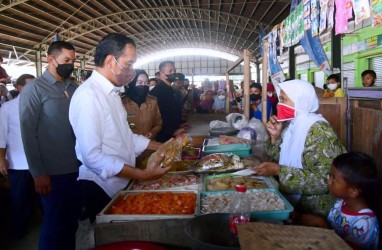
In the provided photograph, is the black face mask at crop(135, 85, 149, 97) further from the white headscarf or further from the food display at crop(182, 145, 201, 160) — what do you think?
the white headscarf

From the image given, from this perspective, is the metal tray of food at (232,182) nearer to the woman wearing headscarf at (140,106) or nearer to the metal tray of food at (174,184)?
the metal tray of food at (174,184)

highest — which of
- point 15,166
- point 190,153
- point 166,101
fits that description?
point 166,101

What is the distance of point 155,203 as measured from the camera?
2115mm

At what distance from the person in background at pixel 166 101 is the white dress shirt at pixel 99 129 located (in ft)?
7.42

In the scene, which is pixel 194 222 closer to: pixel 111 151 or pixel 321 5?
pixel 111 151

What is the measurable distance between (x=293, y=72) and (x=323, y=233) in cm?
1702

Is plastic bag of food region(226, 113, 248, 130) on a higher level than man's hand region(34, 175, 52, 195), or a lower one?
higher

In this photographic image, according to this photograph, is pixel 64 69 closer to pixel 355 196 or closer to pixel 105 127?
pixel 105 127

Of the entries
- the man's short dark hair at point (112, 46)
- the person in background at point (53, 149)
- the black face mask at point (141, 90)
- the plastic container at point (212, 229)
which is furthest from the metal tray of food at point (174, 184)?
the black face mask at point (141, 90)

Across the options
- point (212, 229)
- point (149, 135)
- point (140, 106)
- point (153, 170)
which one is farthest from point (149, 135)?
point (212, 229)

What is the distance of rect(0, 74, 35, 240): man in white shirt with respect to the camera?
3.60m

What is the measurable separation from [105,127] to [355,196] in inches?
57.4

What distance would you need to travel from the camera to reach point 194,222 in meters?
1.54

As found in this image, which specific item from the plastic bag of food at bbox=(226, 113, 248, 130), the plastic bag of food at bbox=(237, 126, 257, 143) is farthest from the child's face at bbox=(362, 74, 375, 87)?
the plastic bag of food at bbox=(237, 126, 257, 143)
